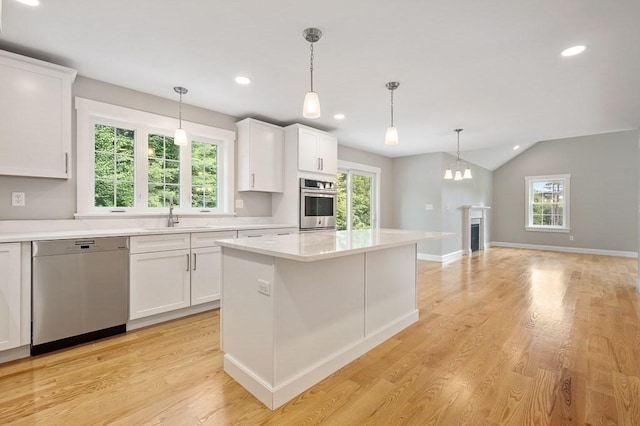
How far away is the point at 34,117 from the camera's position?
2.48 meters

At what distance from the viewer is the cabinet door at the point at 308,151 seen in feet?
14.0

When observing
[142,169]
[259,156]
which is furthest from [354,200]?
[142,169]

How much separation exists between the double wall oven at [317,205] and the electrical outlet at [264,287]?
251 centimetres

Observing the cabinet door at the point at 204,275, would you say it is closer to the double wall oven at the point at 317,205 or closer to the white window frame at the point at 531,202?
the double wall oven at the point at 317,205

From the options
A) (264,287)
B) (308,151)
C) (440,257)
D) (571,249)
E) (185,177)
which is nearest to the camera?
(264,287)

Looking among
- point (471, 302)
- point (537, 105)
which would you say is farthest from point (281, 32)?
point (471, 302)

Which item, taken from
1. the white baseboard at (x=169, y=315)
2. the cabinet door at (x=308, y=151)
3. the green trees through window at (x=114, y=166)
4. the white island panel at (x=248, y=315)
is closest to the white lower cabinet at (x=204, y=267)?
the white baseboard at (x=169, y=315)

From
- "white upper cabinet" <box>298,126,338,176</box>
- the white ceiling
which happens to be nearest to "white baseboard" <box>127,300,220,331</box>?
"white upper cabinet" <box>298,126,338,176</box>

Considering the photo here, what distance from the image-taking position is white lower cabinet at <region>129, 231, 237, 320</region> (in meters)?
2.78

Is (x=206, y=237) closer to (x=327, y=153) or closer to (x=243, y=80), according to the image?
(x=243, y=80)

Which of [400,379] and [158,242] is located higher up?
[158,242]

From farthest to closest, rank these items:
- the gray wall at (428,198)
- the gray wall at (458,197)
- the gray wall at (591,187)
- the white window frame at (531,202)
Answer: the white window frame at (531,202) < the gray wall at (591,187) < the gray wall at (458,197) < the gray wall at (428,198)

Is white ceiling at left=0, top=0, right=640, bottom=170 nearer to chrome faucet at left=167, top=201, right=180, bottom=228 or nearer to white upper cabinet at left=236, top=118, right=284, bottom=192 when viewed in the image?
white upper cabinet at left=236, top=118, right=284, bottom=192

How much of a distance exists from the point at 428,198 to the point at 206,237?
5.03 meters
